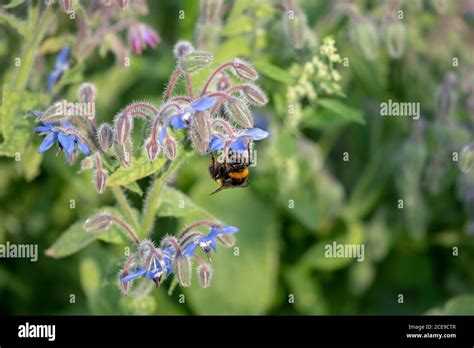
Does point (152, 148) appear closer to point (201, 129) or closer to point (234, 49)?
point (201, 129)

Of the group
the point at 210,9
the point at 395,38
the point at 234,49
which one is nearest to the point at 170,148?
the point at 210,9

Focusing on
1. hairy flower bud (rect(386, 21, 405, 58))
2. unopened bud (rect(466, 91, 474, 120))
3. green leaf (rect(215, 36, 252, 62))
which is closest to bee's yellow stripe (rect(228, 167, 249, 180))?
green leaf (rect(215, 36, 252, 62))

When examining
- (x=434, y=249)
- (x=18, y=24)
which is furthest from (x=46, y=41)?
(x=434, y=249)

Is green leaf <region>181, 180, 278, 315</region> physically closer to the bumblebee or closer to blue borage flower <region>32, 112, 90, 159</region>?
the bumblebee

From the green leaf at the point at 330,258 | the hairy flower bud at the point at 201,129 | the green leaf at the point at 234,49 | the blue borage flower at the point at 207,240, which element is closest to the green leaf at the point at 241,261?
the green leaf at the point at 330,258
